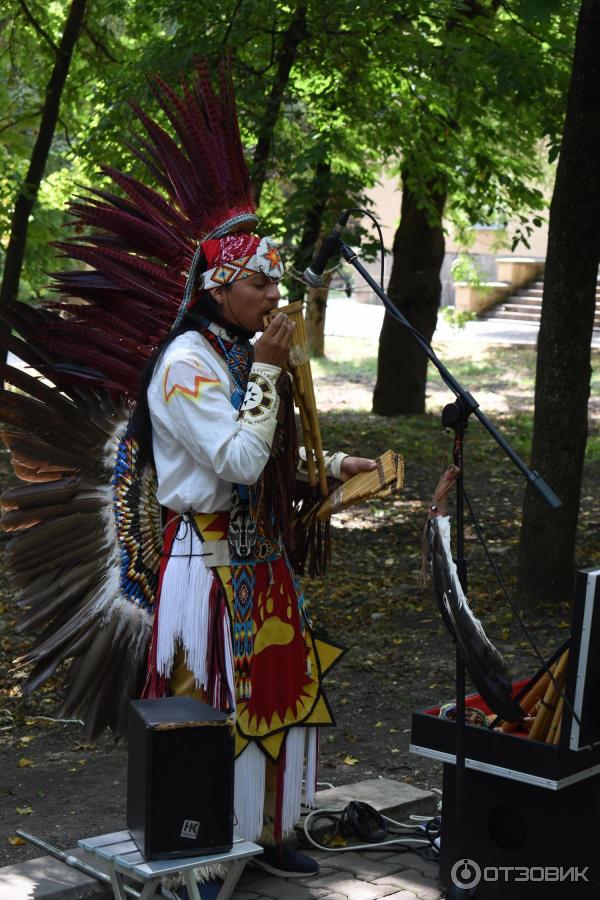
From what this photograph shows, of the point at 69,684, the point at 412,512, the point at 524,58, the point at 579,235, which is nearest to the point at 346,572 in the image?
the point at 412,512

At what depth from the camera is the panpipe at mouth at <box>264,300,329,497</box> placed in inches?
148

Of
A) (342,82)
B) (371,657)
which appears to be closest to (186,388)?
(371,657)

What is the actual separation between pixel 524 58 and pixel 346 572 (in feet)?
13.7

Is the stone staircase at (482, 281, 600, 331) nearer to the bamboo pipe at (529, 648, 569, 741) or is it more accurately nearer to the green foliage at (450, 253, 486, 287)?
the green foliage at (450, 253, 486, 287)

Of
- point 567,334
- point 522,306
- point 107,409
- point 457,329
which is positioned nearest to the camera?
point 107,409

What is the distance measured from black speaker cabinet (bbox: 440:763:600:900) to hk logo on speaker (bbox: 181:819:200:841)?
0.97 m

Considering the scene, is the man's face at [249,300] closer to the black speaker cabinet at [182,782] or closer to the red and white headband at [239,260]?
the red and white headband at [239,260]

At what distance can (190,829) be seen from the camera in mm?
3156

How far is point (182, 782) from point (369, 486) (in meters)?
1.11

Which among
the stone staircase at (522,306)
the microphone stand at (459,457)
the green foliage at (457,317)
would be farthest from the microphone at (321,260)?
the stone staircase at (522,306)

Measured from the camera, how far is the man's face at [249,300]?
12.2 feet

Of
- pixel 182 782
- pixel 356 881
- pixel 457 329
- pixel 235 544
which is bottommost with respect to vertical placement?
pixel 356 881

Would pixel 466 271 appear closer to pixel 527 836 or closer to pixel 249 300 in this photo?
pixel 249 300

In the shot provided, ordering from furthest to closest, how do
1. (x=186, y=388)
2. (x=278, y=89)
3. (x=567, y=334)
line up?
(x=278, y=89)
(x=567, y=334)
(x=186, y=388)
